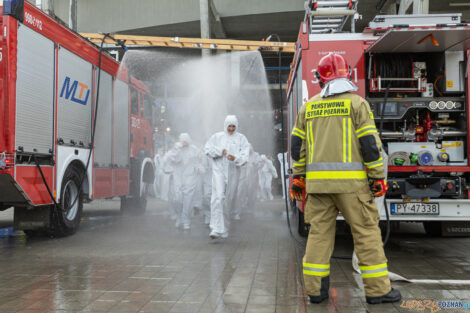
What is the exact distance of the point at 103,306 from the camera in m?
3.73

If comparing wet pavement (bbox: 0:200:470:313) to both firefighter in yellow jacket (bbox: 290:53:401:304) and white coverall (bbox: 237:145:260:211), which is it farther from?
white coverall (bbox: 237:145:260:211)

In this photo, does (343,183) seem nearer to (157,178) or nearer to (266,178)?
(157,178)

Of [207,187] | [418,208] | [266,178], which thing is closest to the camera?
[418,208]

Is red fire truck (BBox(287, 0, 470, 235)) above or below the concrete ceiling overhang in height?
below

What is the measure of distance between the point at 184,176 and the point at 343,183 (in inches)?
221

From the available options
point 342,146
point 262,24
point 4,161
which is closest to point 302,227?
point 342,146

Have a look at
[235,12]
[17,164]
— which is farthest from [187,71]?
[17,164]

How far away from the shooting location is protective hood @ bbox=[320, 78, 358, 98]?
392 centimetres

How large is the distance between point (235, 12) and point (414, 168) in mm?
16305

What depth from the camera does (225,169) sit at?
7672mm

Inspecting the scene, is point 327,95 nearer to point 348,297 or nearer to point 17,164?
point 348,297

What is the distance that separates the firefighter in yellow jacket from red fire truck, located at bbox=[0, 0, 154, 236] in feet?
13.0

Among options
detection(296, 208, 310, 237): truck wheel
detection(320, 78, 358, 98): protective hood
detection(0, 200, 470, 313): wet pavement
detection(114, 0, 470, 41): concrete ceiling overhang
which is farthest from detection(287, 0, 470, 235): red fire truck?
detection(114, 0, 470, 41): concrete ceiling overhang

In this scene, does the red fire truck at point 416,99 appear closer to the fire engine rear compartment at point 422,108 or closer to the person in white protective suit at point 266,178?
the fire engine rear compartment at point 422,108
